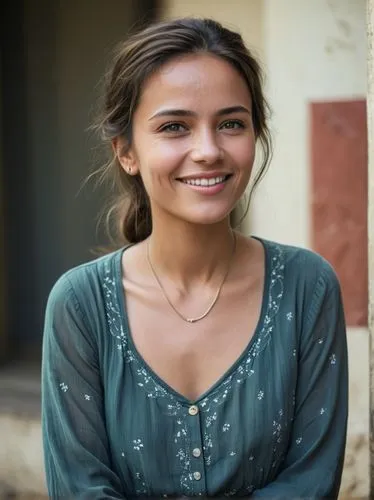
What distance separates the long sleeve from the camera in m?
2.50

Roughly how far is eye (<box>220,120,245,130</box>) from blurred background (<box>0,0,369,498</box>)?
1473 millimetres

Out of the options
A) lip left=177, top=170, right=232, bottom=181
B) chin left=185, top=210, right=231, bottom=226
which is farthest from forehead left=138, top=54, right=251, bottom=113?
chin left=185, top=210, right=231, bottom=226

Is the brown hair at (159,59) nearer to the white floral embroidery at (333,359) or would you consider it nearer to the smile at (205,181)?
the smile at (205,181)

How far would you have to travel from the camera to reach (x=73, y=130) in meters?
4.51

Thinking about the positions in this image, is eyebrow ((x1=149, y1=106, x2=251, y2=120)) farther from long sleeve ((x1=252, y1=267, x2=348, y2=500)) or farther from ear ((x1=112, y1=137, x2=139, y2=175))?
long sleeve ((x1=252, y1=267, x2=348, y2=500))

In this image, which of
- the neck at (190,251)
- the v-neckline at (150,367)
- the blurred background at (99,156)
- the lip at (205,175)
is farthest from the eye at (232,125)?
the blurred background at (99,156)

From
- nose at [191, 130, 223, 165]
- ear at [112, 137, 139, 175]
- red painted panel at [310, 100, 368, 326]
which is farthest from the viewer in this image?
red painted panel at [310, 100, 368, 326]

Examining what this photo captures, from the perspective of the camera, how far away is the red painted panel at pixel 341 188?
3857mm

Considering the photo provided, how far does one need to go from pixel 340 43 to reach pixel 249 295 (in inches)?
62.2

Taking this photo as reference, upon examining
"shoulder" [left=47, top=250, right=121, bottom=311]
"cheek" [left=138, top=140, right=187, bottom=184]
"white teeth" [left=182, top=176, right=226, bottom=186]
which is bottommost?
"shoulder" [left=47, top=250, right=121, bottom=311]

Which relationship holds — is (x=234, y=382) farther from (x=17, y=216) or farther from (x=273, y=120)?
(x=17, y=216)

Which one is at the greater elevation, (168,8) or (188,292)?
(168,8)

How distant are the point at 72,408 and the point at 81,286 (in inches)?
12.2

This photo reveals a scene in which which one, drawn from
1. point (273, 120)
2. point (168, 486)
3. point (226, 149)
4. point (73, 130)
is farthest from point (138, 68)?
point (73, 130)
